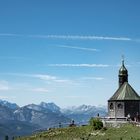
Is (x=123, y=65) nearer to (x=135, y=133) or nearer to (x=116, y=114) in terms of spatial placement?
(x=116, y=114)

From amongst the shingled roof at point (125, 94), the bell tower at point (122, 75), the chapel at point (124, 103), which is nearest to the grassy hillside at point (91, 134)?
the chapel at point (124, 103)

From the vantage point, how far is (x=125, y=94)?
90.1 metres

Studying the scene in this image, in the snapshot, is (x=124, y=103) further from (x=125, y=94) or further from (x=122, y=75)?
(x=122, y=75)

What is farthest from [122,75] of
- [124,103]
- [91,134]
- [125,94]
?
[91,134]

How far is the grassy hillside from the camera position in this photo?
64463 mm

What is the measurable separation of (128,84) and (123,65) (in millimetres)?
5989

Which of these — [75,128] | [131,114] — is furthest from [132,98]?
[75,128]

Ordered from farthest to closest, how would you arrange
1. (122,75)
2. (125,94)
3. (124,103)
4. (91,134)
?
(122,75)
(125,94)
(124,103)
(91,134)

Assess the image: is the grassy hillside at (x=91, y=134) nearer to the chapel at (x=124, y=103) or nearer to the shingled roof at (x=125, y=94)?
the chapel at (x=124, y=103)

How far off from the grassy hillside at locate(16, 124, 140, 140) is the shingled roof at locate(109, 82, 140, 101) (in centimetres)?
1495

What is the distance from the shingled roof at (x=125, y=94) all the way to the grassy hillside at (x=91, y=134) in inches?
589

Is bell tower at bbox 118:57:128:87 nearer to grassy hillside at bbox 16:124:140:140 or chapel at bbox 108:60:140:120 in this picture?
chapel at bbox 108:60:140:120

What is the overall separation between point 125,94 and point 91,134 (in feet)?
70.3

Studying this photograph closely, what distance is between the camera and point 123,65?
315 feet
